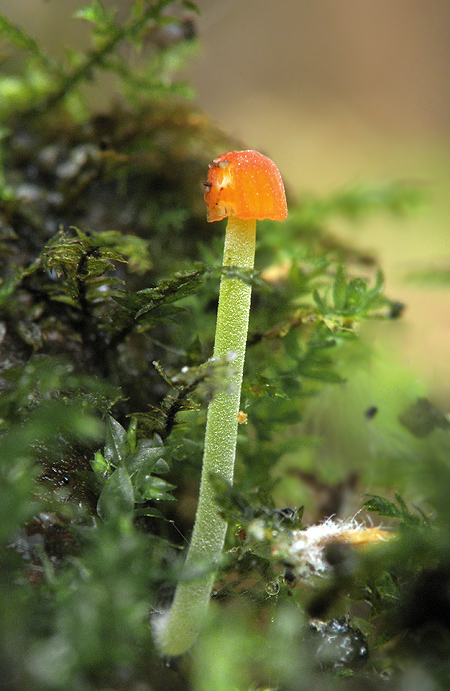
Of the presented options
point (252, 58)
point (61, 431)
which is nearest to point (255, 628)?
point (61, 431)

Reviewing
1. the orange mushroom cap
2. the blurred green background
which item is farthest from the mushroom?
the blurred green background

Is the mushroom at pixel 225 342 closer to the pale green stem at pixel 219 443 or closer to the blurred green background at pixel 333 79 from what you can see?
the pale green stem at pixel 219 443

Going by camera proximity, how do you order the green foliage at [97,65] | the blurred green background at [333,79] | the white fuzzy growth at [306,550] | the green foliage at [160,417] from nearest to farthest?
the green foliage at [160,417] → the white fuzzy growth at [306,550] → the green foliage at [97,65] → the blurred green background at [333,79]

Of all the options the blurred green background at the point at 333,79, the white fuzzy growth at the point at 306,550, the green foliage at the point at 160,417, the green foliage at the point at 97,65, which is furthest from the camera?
the blurred green background at the point at 333,79

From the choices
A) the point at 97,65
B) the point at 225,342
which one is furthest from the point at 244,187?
the point at 97,65

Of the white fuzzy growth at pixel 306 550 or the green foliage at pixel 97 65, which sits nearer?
the white fuzzy growth at pixel 306 550

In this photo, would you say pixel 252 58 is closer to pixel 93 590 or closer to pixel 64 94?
pixel 64 94

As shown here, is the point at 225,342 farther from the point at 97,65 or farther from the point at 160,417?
the point at 97,65

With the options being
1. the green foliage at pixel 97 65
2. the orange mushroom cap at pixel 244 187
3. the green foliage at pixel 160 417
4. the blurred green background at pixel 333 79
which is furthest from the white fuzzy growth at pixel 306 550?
the blurred green background at pixel 333 79
